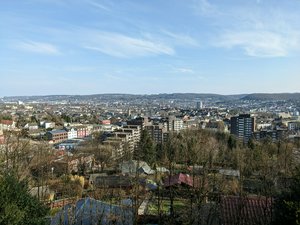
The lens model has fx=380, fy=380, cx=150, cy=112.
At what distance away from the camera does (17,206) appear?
5793 mm

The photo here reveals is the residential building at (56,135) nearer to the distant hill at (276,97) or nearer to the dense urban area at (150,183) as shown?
the dense urban area at (150,183)

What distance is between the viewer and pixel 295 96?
177 m

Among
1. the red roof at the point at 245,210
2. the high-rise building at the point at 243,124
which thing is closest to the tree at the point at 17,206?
the red roof at the point at 245,210

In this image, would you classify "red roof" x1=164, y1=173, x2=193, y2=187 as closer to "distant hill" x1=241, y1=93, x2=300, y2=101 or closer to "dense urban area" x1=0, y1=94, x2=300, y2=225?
"dense urban area" x1=0, y1=94, x2=300, y2=225

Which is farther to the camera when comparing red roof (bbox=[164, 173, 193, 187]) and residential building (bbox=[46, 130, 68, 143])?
residential building (bbox=[46, 130, 68, 143])

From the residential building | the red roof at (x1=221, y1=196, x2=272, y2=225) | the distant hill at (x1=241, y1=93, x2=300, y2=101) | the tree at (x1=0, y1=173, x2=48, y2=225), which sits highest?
the tree at (x1=0, y1=173, x2=48, y2=225)

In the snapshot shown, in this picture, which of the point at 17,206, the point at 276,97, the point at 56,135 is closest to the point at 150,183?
the point at 17,206

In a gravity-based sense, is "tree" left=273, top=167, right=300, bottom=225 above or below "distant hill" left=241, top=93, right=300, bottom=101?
above

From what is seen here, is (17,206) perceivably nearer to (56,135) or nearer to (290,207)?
(290,207)

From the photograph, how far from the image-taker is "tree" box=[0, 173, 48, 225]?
5.38m

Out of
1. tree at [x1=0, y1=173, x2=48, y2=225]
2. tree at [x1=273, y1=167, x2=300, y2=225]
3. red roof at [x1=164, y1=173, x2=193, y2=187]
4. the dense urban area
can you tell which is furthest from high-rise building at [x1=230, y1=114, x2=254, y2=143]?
tree at [x1=0, y1=173, x2=48, y2=225]

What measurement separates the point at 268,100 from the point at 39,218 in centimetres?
18195

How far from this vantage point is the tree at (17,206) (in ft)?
17.6

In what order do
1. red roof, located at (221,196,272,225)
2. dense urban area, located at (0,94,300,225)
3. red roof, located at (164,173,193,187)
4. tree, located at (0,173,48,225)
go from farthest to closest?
red roof, located at (164,173,193,187) → red roof, located at (221,196,272,225) → dense urban area, located at (0,94,300,225) → tree, located at (0,173,48,225)
